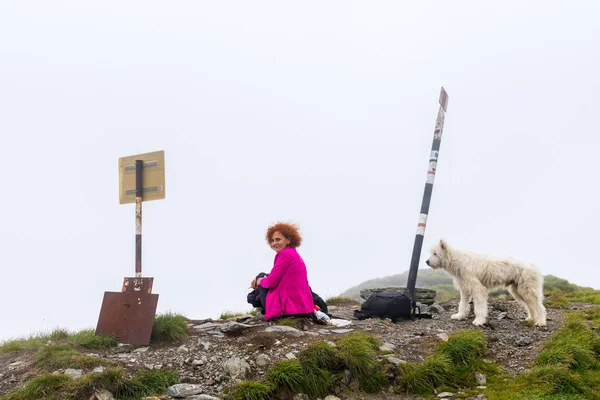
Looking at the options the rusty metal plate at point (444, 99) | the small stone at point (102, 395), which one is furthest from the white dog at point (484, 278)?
the small stone at point (102, 395)

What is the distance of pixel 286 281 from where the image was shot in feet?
35.8

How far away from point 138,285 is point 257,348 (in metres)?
3.16

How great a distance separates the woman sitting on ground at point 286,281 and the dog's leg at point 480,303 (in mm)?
3991

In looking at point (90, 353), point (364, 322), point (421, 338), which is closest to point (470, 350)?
point (421, 338)

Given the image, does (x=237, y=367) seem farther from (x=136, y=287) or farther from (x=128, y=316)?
(x=136, y=287)

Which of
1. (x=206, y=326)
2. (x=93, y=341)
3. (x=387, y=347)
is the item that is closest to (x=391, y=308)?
(x=387, y=347)

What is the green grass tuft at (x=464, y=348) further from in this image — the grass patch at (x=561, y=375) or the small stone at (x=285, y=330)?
the small stone at (x=285, y=330)

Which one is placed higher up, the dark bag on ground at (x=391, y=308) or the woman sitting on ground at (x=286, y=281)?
the woman sitting on ground at (x=286, y=281)

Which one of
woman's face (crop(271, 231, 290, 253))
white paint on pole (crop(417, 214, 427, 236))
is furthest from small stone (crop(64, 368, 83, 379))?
white paint on pole (crop(417, 214, 427, 236))

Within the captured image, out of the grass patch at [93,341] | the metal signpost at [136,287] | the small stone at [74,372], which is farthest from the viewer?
the metal signpost at [136,287]

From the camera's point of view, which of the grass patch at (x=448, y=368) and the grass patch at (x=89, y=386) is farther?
the grass patch at (x=448, y=368)

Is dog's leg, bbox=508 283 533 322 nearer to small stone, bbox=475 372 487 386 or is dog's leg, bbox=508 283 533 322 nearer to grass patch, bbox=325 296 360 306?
small stone, bbox=475 372 487 386

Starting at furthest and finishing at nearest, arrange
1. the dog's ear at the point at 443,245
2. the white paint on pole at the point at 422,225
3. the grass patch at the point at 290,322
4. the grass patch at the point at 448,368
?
1. the white paint on pole at the point at 422,225
2. the dog's ear at the point at 443,245
3. the grass patch at the point at 290,322
4. the grass patch at the point at 448,368

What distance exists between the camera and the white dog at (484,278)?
460 inches
